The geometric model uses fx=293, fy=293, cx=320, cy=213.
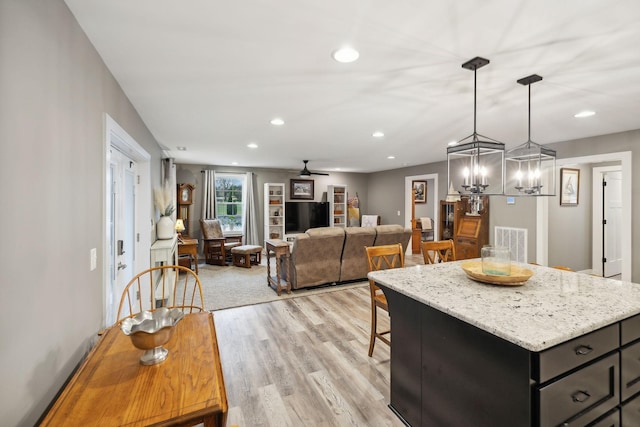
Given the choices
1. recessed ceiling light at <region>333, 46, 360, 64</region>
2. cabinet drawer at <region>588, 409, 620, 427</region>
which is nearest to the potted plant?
recessed ceiling light at <region>333, 46, 360, 64</region>

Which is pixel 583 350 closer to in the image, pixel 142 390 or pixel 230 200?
pixel 142 390

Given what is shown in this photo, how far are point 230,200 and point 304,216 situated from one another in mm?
2063

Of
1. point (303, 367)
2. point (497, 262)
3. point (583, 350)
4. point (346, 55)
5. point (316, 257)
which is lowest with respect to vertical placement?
point (303, 367)

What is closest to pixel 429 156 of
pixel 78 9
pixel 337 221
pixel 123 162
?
pixel 337 221

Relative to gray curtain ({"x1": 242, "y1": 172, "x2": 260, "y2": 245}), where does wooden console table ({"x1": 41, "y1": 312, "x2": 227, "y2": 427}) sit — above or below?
below

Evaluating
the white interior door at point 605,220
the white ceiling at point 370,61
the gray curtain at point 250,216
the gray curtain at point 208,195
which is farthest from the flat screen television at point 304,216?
the white interior door at point 605,220

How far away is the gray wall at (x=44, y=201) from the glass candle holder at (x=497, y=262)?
236 centimetres

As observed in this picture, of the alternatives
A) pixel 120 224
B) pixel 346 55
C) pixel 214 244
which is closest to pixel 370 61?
pixel 346 55

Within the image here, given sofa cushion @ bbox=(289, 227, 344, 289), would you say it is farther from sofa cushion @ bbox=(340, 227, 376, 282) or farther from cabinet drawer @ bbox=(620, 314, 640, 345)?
cabinet drawer @ bbox=(620, 314, 640, 345)

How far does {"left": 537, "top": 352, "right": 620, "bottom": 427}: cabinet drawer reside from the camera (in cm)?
120

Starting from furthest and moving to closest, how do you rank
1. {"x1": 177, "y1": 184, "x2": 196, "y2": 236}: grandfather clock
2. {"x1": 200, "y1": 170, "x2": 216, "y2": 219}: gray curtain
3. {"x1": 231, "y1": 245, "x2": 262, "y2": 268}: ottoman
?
{"x1": 200, "y1": 170, "x2": 216, "y2": 219}: gray curtain → {"x1": 177, "y1": 184, "x2": 196, "y2": 236}: grandfather clock → {"x1": 231, "y1": 245, "x2": 262, "y2": 268}: ottoman

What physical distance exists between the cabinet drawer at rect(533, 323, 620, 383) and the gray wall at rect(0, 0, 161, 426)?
1.94m

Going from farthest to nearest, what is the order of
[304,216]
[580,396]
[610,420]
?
[304,216], [610,420], [580,396]

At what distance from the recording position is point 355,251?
4.93 m
